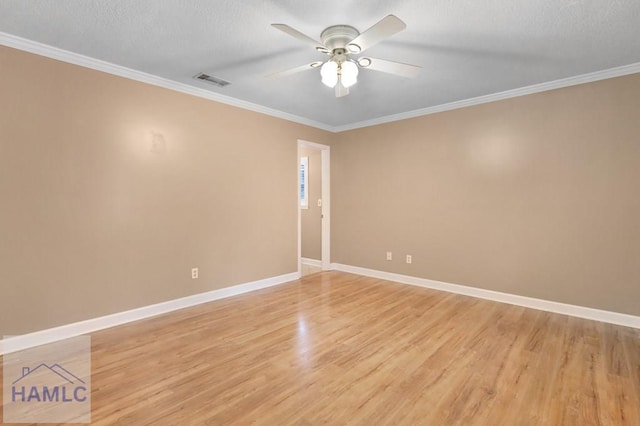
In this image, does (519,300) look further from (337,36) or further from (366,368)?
(337,36)

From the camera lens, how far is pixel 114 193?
295cm

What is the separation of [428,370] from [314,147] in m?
3.86

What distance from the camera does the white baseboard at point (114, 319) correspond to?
2.46 meters

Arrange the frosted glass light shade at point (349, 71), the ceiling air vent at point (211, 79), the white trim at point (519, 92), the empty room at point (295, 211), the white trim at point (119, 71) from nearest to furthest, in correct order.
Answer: the empty room at point (295, 211) < the frosted glass light shade at point (349, 71) < the white trim at point (119, 71) < the white trim at point (519, 92) < the ceiling air vent at point (211, 79)

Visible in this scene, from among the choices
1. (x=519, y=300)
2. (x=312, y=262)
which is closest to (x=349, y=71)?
(x=519, y=300)

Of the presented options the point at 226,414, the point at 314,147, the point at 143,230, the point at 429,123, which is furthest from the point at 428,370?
the point at 314,147

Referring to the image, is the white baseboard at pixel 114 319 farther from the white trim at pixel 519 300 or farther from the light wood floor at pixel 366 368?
the white trim at pixel 519 300

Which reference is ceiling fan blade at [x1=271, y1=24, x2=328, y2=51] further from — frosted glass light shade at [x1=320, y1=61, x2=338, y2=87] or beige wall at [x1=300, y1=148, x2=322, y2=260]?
beige wall at [x1=300, y1=148, x2=322, y2=260]

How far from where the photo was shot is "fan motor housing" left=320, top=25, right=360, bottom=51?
7.31 ft

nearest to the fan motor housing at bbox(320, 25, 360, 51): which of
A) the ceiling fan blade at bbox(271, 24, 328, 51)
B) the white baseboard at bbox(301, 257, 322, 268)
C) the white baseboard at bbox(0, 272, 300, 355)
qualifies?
the ceiling fan blade at bbox(271, 24, 328, 51)

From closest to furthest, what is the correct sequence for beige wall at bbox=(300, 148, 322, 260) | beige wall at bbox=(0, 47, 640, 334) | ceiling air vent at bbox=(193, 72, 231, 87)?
beige wall at bbox=(0, 47, 640, 334) → ceiling air vent at bbox=(193, 72, 231, 87) → beige wall at bbox=(300, 148, 322, 260)

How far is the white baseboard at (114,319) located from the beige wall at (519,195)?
7.47 feet

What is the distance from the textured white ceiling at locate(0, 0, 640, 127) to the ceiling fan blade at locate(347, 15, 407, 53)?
0.22 meters

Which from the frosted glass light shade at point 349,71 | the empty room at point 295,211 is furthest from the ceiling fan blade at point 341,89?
the frosted glass light shade at point 349,71
